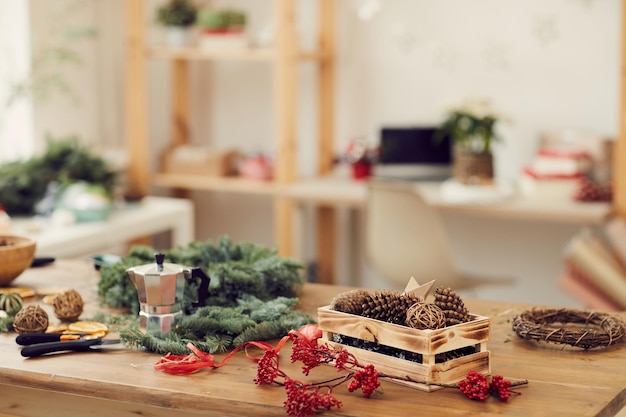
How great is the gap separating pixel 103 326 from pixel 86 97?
3032mm

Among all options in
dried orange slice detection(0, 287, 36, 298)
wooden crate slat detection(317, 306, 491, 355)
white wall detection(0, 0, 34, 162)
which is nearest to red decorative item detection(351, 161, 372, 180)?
white wall detection(0, 0, 34, 162)

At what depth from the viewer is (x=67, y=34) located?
13.9 ft

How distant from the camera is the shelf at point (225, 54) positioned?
4340mm

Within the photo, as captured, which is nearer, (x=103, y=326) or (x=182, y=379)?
(x=182, y=379)

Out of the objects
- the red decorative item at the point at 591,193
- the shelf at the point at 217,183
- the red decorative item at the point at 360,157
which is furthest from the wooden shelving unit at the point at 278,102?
the red decorative item at the point at 591,193

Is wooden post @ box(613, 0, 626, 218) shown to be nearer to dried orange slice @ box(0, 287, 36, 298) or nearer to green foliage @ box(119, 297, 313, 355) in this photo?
green foliage @ box(119, 297, 313, 355)

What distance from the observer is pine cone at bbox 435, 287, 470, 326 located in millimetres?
A: 1608

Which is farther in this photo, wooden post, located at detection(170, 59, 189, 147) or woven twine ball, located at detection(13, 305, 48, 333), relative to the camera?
wooden post, located at detection(170, 59, 189, 147)

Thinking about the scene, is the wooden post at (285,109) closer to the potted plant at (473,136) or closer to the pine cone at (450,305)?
the potted plant at (473,136)

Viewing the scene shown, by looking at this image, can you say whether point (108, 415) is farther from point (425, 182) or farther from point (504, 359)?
point (425, 182)

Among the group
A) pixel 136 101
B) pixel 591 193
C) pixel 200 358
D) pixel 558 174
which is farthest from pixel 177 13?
pixel 200 358

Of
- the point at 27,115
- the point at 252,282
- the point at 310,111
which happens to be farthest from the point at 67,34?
the point at 252,282

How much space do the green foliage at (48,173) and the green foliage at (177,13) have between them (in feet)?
2.81

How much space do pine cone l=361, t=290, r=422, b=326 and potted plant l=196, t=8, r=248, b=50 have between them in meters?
2.94
